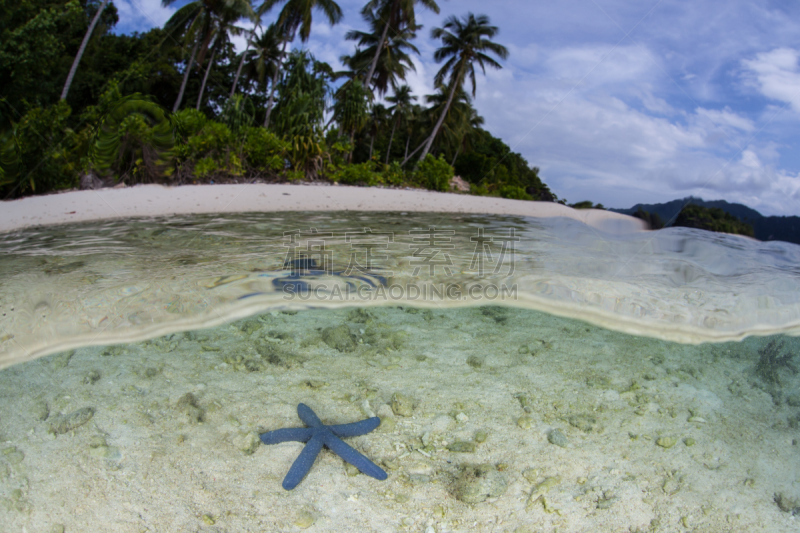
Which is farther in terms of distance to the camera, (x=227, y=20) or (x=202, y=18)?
(x=227, y=20)

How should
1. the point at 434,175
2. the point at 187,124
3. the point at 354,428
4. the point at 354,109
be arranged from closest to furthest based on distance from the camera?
the point at 354,428 → the point at 187,124 → the point at 434,175 → the point at 354,109

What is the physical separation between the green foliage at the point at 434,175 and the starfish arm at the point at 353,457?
15.8 metres

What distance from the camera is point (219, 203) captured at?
959 centimetres

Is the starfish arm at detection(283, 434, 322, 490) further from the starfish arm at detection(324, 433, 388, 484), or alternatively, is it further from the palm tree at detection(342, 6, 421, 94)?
the palm tree at detection(342, 6, 421, 94)

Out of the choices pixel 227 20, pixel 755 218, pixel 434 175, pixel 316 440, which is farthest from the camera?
pixel 227 20

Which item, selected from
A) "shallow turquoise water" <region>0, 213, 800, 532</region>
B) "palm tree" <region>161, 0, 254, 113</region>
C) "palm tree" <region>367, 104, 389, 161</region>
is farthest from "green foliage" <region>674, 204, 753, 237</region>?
"palm tree" <region>367, 104, 389, 161</region>

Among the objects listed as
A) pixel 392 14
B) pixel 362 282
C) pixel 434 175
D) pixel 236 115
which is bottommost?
pixel 362 282

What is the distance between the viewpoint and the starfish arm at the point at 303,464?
8.08 feet

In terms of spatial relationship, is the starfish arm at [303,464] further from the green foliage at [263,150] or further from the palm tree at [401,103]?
the palm tree at [401,103]

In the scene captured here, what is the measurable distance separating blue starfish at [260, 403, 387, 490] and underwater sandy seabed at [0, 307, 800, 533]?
13 cm

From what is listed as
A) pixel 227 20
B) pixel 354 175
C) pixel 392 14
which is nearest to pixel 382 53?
pixel 392 14

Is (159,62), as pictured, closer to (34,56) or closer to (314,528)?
(34,56)

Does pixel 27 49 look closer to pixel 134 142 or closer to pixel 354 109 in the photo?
pixel 134 142

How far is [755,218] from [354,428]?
4.62 m
